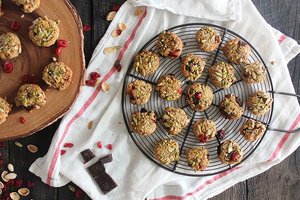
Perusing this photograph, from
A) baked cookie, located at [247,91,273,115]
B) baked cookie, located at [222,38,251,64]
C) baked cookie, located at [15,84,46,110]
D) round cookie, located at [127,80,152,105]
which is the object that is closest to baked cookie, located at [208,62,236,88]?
baked cookie, located at [222,38,251,64]

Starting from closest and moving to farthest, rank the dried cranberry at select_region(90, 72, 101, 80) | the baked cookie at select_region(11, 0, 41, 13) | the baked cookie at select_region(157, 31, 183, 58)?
the baked cookie at select_region(11, 0, 41, 13), the baked cookie at select_region(157, 31, 183, 58), the dried cranberry at select_region(90, 72, 101, 80)

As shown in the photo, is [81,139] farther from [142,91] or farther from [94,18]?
[94,18]

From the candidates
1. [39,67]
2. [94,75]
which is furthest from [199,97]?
[39,67]

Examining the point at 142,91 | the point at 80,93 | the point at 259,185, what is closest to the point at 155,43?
the point at 142,91

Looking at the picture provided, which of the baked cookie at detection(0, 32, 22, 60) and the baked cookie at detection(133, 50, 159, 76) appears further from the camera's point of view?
the baked cookie at detection(133, 50, 159, 76)

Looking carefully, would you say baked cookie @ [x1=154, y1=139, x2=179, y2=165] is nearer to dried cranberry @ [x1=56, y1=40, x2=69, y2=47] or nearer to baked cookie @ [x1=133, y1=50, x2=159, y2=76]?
baked cookie @ [x1=133, y1=50, x2=159, y2=76]

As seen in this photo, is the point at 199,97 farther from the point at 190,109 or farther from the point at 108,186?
the point at 108,186

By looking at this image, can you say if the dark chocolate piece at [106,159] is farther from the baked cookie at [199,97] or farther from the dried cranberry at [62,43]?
the dried cranberry at [62,43]
